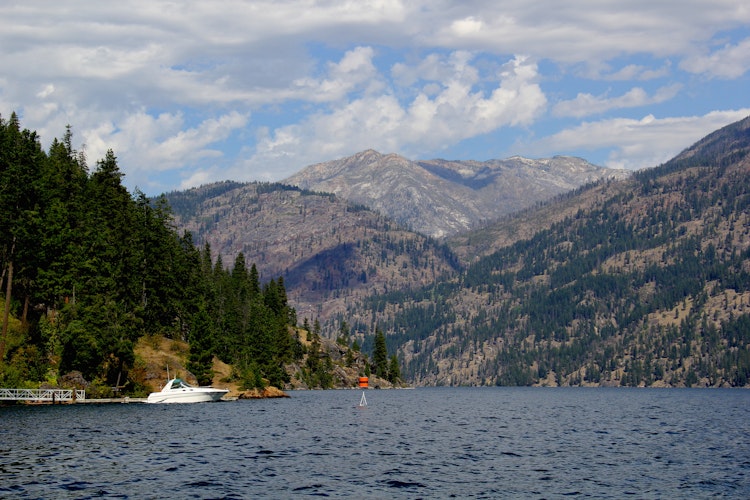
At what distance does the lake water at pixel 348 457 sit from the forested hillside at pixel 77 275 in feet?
40.5

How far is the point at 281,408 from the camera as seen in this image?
127 m

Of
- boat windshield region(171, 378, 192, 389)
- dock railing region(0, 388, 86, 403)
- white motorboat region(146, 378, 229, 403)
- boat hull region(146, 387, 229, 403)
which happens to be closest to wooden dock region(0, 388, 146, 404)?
dock railing region(0, 388, 86, 403)

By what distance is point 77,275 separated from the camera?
377ft

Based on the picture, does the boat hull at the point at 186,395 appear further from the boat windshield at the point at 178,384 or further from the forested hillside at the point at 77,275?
the forested hillside at the point at 77,275

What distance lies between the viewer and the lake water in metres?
48.0

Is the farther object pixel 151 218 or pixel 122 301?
pixel 151 218

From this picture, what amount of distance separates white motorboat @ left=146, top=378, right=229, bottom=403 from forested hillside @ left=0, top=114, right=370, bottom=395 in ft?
15.2

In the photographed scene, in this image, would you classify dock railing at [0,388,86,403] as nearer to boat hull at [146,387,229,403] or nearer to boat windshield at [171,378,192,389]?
boat hull at [146,387,229,403]

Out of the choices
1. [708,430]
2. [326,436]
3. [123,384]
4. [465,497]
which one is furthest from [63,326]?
[708,430]

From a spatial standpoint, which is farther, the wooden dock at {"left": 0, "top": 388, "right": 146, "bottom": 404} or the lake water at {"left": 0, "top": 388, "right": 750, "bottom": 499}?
the wooden dock at {"left": 0, "top": 388, "right": 146, "bottom": 404}

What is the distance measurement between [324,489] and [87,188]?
100752 mm

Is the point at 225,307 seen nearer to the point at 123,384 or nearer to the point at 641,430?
the point at 123,384

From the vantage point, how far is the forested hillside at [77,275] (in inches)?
4262

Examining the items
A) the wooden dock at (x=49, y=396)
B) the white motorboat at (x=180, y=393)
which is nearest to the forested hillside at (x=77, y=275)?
the wooden dock at (x=49, y=396)
